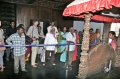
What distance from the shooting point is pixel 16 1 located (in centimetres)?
924

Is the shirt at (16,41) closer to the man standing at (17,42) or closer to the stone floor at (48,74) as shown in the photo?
the man standing at (17,42)

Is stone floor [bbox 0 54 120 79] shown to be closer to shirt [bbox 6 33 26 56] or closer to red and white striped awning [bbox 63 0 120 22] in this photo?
shirt [bbox 6 33 26 56]

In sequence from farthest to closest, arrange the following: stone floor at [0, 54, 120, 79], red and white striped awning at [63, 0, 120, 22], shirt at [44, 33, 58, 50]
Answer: shirt at [44, 33, 58, 50] < stone floor at [0, 54, 120, 79] < red and white striped awning at [63, 0, 120, 22]

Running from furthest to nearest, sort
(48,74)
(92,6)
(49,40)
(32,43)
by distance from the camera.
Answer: (49,40) < (32,43) < (48,74) < (92,6)

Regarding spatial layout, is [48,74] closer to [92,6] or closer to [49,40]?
[49,40]

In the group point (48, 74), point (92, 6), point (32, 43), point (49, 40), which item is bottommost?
point (48, 74)

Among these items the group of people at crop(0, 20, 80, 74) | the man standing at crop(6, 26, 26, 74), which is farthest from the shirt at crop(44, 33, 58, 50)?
the man standing at crop(6, 26, 26, 74)

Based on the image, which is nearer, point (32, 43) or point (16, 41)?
point (16, 41)

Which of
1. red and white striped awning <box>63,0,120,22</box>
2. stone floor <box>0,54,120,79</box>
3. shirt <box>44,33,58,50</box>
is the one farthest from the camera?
shirt <box>44,33,58,50</box>

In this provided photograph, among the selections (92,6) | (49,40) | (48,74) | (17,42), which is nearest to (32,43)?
(49,40)

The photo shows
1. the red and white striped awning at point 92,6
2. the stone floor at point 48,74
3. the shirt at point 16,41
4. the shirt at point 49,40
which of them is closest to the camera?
the red and white striped awning at point 92,6

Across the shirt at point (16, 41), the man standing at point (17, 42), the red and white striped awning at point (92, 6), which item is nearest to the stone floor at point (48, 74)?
the man standing at point (17, 42)

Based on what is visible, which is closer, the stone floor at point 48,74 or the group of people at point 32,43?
the stone floor at point 48,74

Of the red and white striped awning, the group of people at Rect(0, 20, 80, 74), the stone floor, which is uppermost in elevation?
the red and white striped awning
